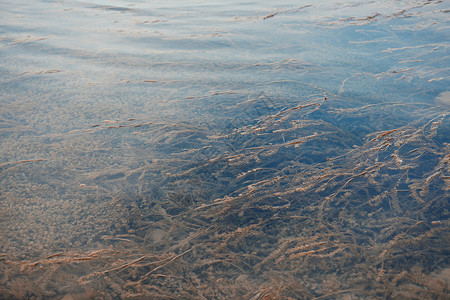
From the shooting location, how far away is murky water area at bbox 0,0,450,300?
1.48 metres

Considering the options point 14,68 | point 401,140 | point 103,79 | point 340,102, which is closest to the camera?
point 401,140

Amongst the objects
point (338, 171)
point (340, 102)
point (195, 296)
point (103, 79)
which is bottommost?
point (195, 296)

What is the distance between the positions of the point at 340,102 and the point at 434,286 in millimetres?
1776

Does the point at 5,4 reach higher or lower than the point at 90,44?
higher

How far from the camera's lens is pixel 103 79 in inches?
134

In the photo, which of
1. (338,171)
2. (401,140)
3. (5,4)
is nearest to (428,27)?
(401,140)

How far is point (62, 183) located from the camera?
203 cm

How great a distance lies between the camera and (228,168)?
7.02ft

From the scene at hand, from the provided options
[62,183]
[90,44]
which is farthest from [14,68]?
[62,183]

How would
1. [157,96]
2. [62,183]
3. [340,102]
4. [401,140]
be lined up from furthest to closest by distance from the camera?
[157,96]
[340,102]
[401,140]
[62,183]

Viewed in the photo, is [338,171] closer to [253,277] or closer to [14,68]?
[253,277]

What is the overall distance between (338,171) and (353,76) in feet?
5.28

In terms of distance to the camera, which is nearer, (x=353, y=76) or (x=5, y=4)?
(x=353, y=76)

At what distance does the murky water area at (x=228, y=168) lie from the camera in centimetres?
148
